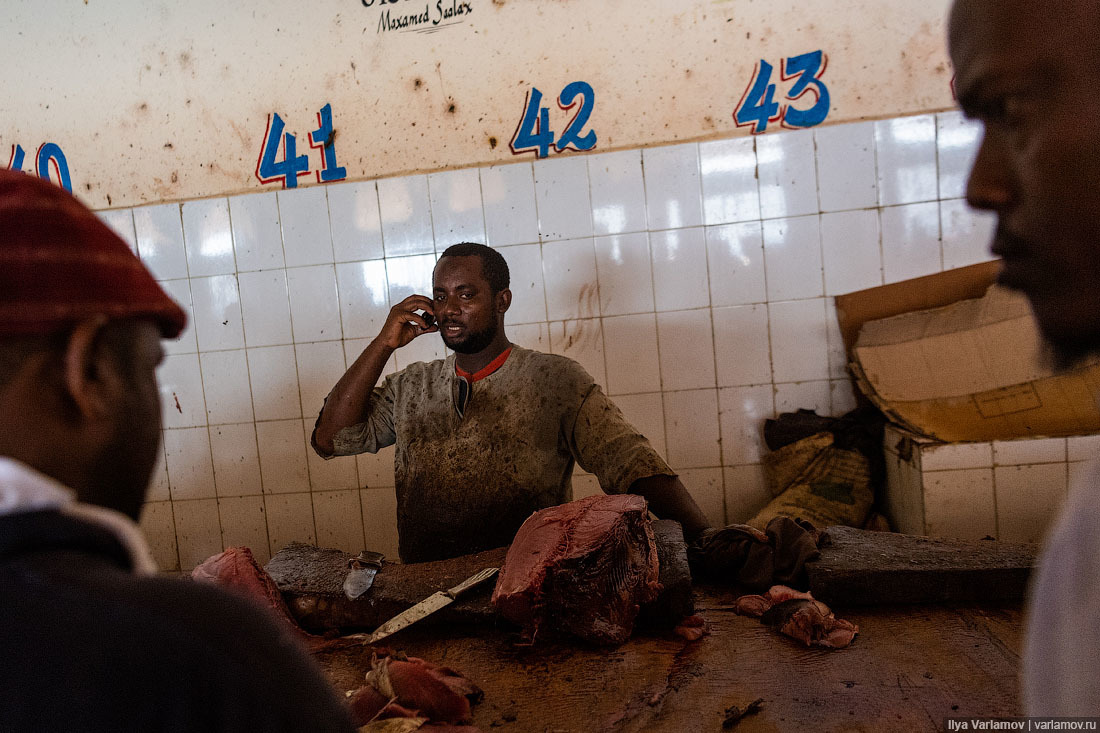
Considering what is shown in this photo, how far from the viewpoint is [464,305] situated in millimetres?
2867

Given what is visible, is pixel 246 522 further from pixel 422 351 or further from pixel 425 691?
pixel 425 691

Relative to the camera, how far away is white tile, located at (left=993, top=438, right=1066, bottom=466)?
3.18 m

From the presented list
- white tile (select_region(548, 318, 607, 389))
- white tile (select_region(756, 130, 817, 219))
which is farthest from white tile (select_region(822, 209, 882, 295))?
white tile (select_region(548, 318, 607, 389))

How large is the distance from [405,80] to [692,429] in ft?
8.02

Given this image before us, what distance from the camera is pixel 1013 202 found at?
854mm

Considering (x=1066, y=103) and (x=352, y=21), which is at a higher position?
(x=352, y=21)

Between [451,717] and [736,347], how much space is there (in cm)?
275

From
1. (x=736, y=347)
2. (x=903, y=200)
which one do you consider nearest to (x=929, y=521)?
(x=736, y=347)

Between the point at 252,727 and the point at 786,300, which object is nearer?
the point at 252,727

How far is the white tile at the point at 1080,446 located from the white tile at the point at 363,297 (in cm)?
334

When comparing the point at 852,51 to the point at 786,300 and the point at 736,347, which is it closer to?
the point at 786,300

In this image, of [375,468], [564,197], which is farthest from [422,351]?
[564,197]

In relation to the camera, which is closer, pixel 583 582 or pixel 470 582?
pixel 583 582

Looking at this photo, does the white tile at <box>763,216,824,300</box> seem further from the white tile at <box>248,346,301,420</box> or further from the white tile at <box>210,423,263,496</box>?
the white tile at <box>210,423,263,496</box>
